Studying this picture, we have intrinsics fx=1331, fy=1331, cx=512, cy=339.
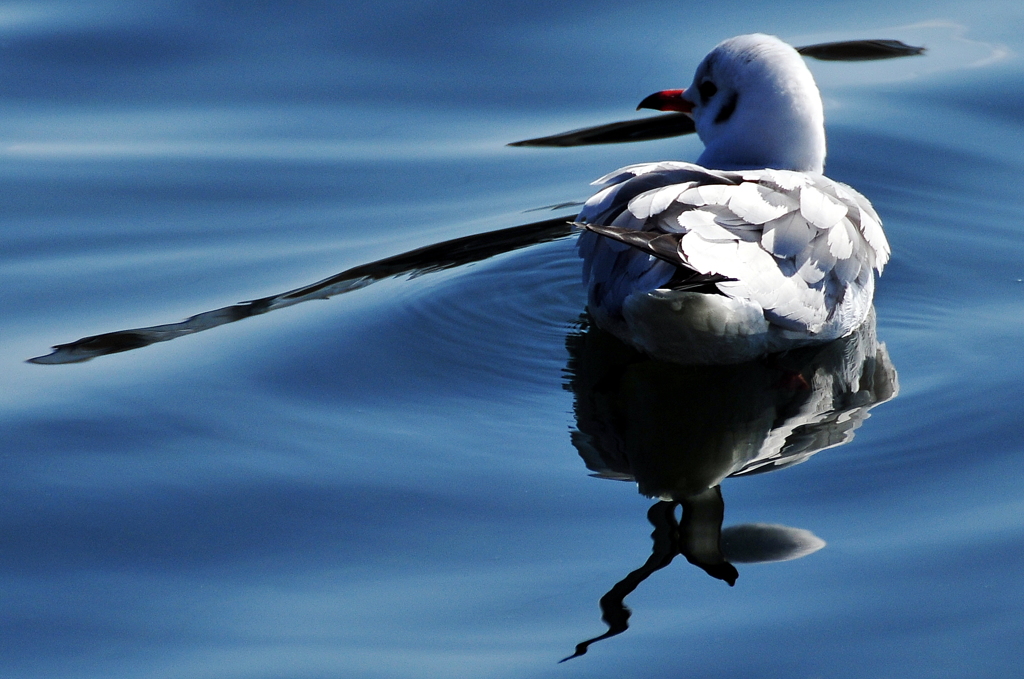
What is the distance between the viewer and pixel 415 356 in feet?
16.4

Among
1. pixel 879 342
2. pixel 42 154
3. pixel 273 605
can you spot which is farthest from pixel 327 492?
pixel 42 154

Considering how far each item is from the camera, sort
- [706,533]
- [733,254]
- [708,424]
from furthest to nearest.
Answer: [708,424], [733,254], [706,533]

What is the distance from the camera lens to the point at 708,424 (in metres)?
4.52

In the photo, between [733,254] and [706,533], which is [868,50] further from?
[706,533]

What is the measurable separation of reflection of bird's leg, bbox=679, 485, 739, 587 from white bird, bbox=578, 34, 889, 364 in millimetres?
706

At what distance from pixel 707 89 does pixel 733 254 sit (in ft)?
5.39

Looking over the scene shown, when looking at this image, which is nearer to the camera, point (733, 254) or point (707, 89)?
point (733, 254)

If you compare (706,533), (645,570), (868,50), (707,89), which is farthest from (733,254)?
(868,50)

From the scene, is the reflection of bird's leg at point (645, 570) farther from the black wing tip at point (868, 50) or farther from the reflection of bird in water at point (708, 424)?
the black wing tip at point (868, 50)

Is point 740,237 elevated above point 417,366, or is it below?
above

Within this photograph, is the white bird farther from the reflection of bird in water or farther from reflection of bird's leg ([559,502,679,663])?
reflection of bird's leg ([559,502,679,663])

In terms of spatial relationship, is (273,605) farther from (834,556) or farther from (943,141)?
(943,141)

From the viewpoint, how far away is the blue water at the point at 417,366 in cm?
342

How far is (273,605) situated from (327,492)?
1.97 feet
